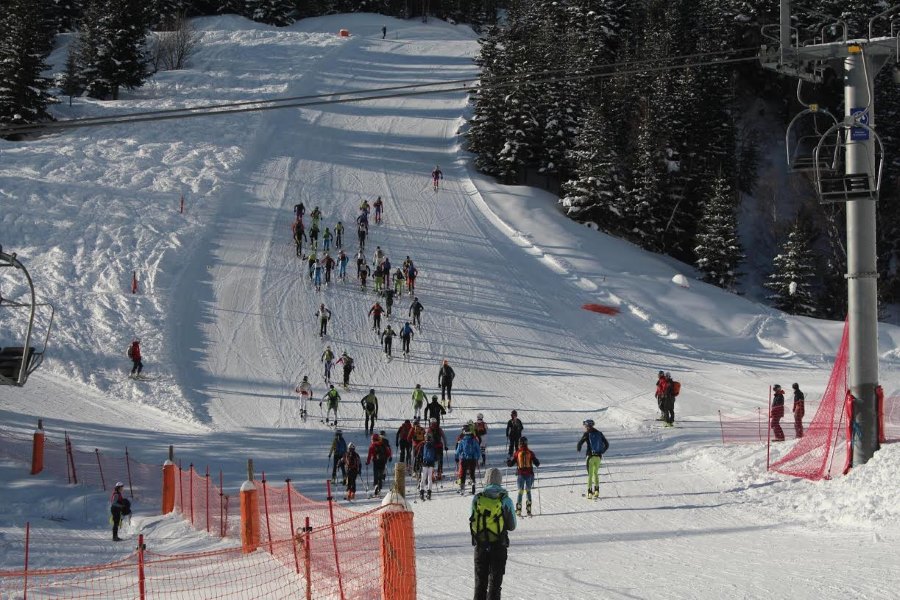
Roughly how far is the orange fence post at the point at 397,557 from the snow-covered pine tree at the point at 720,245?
35612mm

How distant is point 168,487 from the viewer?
14727mm

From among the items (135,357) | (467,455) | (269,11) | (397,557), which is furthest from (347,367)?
(269,11)

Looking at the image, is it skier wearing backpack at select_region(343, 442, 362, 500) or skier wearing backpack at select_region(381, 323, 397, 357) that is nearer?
skier wearing backpack at select_region(343, 442, 362, 500)

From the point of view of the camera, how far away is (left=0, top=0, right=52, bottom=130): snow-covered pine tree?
45.1m

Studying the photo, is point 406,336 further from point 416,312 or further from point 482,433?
point 482,433

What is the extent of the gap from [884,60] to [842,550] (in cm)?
915

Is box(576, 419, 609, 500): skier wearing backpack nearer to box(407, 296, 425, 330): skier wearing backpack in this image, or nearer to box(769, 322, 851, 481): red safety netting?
box(769, 322, 851, 481): red safety netting

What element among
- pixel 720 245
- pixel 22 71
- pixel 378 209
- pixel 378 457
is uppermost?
pixel 22 71

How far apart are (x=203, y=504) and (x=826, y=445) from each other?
10.7m

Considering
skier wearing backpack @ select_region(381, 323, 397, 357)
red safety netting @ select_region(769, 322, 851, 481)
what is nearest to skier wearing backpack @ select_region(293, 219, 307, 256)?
skier wearing backpack @ select_region(381, 323, 397, 357)

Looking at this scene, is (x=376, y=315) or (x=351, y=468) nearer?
(x=351, y=468)

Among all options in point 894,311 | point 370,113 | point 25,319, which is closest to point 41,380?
point 25,319

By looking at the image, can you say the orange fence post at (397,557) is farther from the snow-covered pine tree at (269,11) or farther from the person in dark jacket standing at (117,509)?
Answer: the snow-covered pine tree at (269,11)

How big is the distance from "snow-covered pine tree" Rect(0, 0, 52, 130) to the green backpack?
44.7 m
